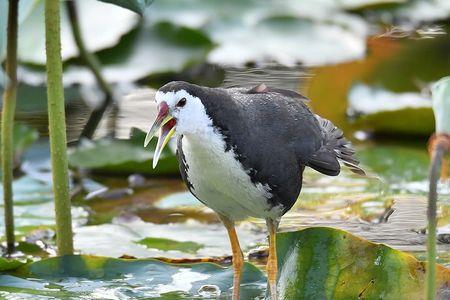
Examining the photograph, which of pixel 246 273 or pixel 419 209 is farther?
pixel 419 209

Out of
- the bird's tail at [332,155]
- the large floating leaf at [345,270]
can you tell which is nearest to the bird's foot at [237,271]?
the large floating leaf at [345,270]

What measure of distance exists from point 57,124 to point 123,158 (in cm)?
117

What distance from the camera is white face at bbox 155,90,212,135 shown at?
8.48 feet

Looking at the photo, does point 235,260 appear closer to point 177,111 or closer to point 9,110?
point 177,111

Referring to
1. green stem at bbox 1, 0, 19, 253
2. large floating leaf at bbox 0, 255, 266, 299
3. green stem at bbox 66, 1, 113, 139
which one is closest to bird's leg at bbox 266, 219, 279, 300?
large floating leaf at bbox 0, 255, 266, 299

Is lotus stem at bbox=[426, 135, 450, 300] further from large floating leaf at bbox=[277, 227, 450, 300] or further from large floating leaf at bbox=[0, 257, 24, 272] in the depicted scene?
large floating leaf at bbox=[0, 257, 24, 272]

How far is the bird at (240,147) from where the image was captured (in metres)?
2.62

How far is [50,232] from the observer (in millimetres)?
3658

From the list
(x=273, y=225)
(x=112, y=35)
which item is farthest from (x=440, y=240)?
(x=112, y=35)

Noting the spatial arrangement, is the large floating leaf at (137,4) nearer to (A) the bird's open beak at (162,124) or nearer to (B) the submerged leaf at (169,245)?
(A) the bird's open beak at (162,124)

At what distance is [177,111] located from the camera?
2.60m

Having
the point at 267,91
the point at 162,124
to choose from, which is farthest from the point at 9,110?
the point at 162,124

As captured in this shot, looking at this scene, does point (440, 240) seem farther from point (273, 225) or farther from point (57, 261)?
point (57, 261)

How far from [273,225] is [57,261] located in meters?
0.64
